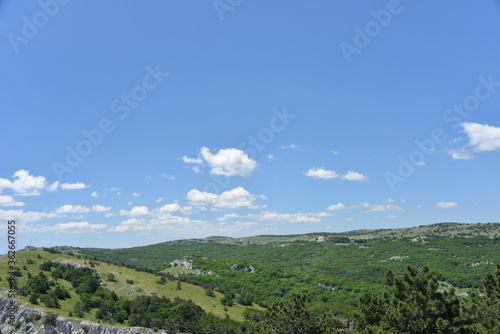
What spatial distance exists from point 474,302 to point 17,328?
72.8 meters

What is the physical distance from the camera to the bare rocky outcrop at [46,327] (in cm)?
5381

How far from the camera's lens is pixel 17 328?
179 feet

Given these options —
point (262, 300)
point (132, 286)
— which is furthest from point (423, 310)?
point (262, 300)

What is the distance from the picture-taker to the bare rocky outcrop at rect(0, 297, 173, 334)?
5381 centimetres

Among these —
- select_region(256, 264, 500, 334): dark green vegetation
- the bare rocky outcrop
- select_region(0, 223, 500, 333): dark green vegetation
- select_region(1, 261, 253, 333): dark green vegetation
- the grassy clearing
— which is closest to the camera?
select_region(256, 264, 500, 334): dark green vegetation

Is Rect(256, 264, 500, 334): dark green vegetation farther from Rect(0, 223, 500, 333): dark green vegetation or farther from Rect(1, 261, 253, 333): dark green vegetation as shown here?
Rect(1, 261, 253, 333): dark green vegetation

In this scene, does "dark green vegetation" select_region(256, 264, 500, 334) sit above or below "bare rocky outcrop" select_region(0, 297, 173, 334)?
above

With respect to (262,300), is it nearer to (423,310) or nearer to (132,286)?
(132,286)

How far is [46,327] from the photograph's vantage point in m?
53.6

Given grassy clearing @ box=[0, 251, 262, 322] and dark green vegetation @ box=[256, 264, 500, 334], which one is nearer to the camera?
dark green vegetation @ box=[256, 264, 500, 334]

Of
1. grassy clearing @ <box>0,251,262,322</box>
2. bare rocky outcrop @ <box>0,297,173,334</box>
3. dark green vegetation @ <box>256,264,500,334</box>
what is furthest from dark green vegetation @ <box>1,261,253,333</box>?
dark green vegetation @ <box>256,264,500,334</box>

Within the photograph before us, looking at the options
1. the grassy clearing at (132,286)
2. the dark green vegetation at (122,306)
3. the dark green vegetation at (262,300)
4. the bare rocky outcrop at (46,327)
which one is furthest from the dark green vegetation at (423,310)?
the grassy clearing at (132,286)

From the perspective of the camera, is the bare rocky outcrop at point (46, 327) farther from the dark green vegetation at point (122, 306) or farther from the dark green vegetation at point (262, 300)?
the dark green vegetation at point (262, 300)

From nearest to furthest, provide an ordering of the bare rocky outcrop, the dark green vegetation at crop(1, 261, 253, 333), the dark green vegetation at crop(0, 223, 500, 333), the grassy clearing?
1. the dark green vegetation at crop(0, 223, 500, 333)
2. the bare rocky outcrop
3. the dark green vegetation at crop(1, 261, 253, 333)
4. the grassy clearing
